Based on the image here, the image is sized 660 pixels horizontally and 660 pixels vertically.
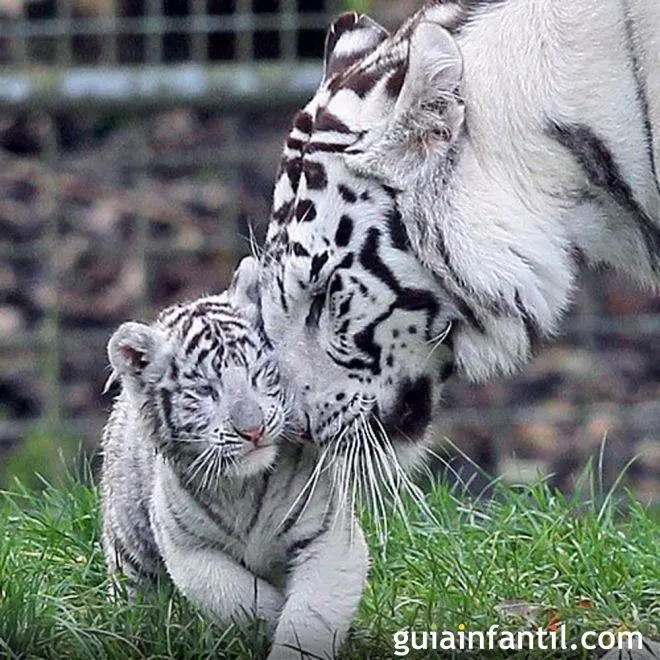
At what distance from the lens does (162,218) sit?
31.4 feet

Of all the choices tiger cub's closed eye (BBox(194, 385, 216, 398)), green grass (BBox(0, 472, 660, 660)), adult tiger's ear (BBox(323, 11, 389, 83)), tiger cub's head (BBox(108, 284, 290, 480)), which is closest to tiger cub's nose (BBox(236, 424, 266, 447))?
tiger cub's head (BBox(108, 284, 290, 480))


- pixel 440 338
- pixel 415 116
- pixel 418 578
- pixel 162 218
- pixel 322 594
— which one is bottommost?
pixel 162 218

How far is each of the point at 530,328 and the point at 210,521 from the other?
71 centimetres

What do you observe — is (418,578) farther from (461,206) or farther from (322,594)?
(461,206)

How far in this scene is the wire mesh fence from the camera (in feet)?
25.5

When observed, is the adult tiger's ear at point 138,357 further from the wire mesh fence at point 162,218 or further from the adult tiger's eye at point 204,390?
the wire mesh fence at point 162,218

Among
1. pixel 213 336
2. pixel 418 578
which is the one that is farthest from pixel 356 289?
pixel 418 578

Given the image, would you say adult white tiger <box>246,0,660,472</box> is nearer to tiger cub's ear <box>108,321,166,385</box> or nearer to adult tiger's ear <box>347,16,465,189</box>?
adult tiger's ear <box>347,16,465,189</box>

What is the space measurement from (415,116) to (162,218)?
540cm

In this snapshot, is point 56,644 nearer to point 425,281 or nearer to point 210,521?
point 210,521

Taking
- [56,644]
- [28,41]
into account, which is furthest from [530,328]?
[28,41]

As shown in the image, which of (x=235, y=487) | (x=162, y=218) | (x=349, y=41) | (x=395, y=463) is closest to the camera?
(x=235, y=487)

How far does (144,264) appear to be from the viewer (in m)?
8.42

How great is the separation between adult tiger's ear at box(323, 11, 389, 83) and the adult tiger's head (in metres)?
0.13
